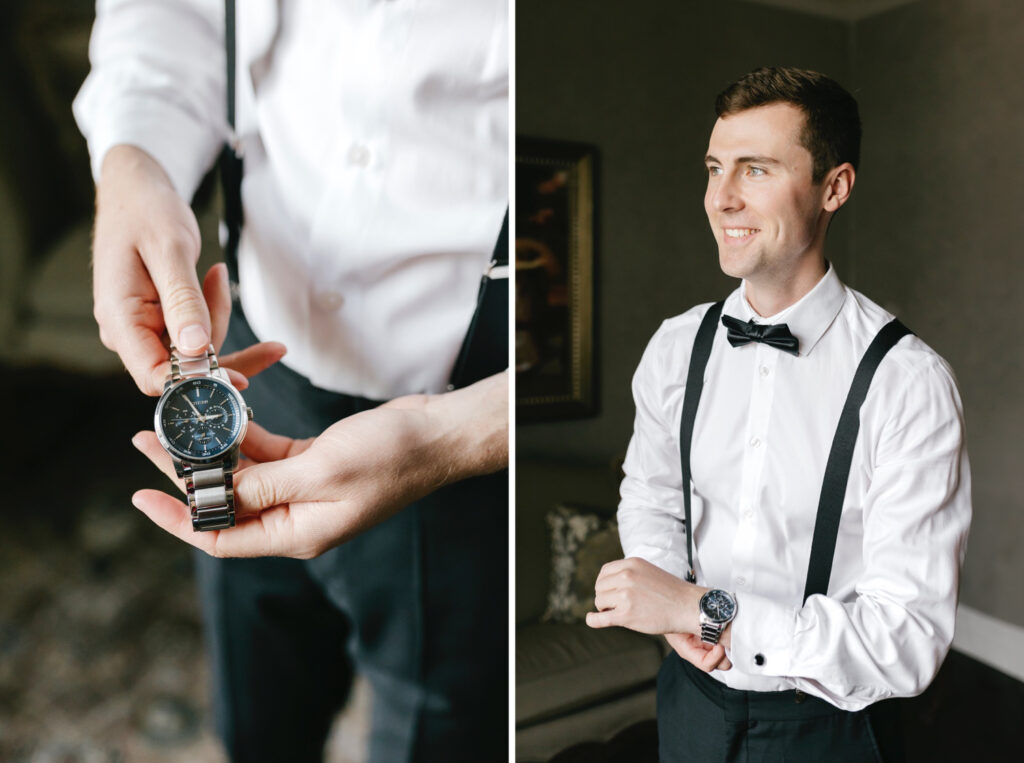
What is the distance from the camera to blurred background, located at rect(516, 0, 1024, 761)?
46.7 inches

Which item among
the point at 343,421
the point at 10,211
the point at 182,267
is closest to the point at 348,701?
the point at 343,421

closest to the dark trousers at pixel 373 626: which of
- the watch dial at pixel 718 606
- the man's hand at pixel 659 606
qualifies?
the man's hand at pixel 659 606

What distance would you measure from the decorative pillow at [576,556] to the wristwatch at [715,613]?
280 millimetres

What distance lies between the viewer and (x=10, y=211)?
0.98 meters

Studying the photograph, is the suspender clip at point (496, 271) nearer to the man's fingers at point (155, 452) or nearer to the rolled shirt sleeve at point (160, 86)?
the rolled shirt sleeve at point (160, 86)

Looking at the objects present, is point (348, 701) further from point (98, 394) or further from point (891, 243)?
point (891, 243)

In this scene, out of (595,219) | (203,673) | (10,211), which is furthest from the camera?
(595,219)

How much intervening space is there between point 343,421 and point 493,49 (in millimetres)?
698

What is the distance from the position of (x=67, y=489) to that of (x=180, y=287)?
13.3 inches

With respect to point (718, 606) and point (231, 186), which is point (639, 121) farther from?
point (718, 606)

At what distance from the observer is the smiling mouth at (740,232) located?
3.54 feet

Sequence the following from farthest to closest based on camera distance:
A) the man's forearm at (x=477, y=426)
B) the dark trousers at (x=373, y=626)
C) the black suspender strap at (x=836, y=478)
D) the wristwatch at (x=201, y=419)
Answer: the man's forearm at (x=477, y=426) → the dark trousers at (x=373, y=626) → the black suspender strap at (x=836, y=478) → the wristwatch at (x=201, y=419)

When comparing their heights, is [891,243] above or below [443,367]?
above

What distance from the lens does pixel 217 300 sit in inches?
42.5
